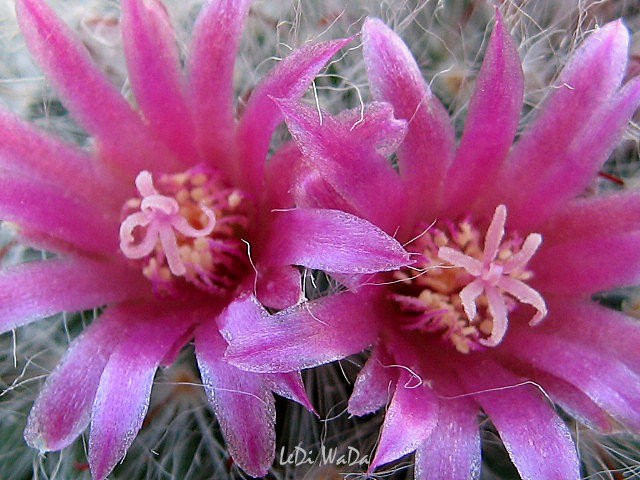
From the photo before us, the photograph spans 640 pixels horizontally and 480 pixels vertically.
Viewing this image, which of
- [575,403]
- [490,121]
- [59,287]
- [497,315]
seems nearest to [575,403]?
[575,403]

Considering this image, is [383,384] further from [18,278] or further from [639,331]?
[18,278]

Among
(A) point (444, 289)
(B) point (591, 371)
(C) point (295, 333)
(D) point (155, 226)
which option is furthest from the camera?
(A) point (444, 289)

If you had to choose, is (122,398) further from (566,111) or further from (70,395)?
(566,111)

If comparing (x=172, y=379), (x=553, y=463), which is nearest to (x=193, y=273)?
(x=172, y=379)

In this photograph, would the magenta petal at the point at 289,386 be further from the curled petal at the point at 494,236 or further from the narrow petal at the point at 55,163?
the narrow petal at the point at 55,163

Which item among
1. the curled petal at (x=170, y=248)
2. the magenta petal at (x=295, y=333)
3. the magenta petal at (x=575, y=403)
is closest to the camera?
the magenta petal at (x=295, y=333)

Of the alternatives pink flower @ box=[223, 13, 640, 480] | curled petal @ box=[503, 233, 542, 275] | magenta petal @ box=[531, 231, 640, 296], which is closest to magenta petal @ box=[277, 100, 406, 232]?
pink flower @ box=[223, 13, 640, 480]

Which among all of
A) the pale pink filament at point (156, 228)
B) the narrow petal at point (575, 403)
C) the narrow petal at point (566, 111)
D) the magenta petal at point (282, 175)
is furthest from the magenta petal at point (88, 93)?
the narrow petal at point (575, 403)

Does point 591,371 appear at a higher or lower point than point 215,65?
→ lower
